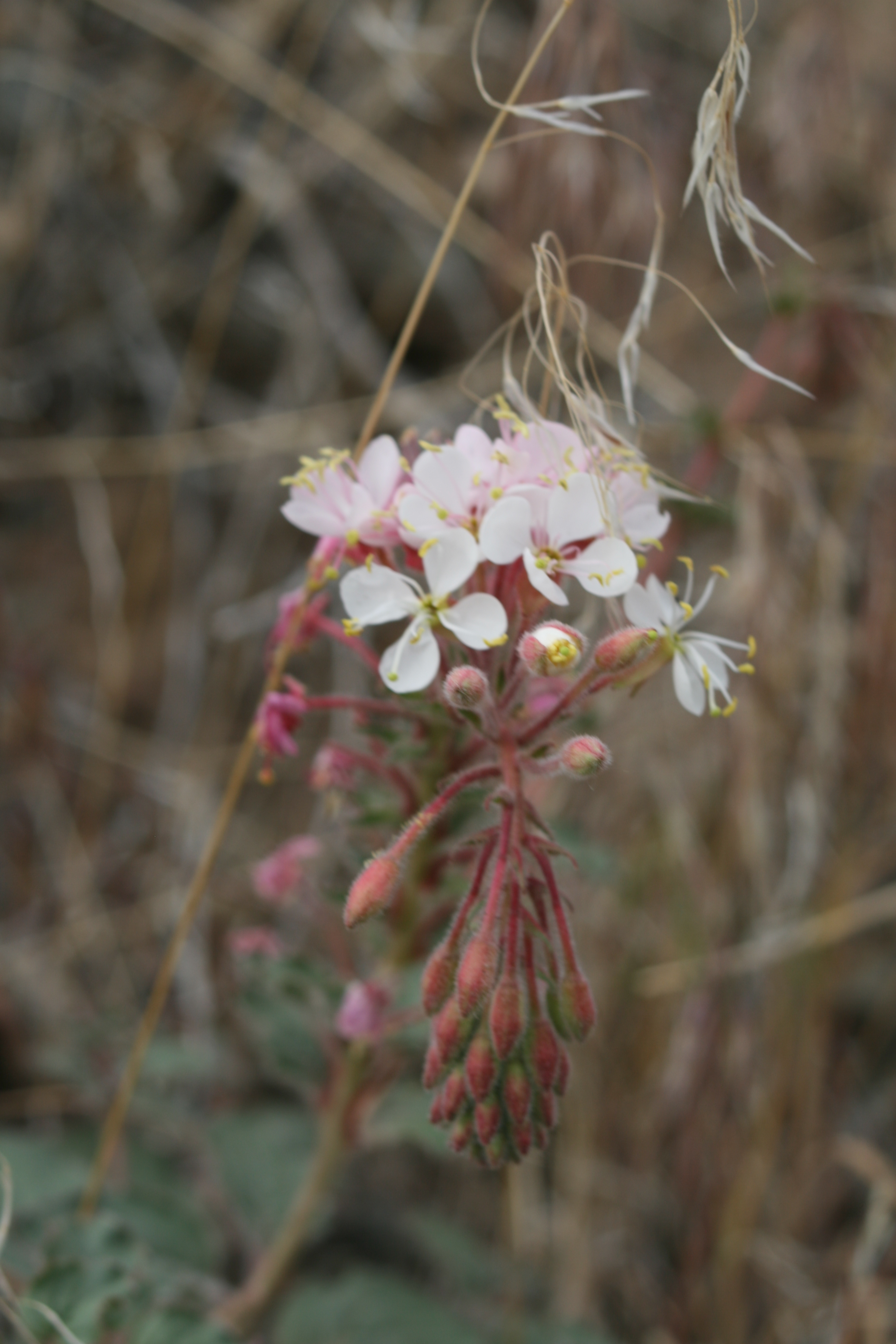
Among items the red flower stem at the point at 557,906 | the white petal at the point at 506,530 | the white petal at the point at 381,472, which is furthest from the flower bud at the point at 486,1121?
the white petal at the point at 381,472

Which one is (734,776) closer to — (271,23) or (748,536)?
(748,536)

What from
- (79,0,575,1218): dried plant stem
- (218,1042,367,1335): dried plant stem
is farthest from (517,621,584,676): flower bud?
(218,1042,367,1335): dried plant stem

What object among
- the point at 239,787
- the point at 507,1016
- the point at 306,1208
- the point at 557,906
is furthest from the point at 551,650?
the point at 306,1208

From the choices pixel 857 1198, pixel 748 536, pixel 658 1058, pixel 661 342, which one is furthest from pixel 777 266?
pixel 857 1198

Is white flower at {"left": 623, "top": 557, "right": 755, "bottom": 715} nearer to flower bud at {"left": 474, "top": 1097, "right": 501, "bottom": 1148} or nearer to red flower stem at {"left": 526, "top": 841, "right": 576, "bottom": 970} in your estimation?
red flower stem at {"left": 526, "top": 841, "right": 576, "bottom": 970}

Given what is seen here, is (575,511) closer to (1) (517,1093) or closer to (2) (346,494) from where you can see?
(2) (346,494)

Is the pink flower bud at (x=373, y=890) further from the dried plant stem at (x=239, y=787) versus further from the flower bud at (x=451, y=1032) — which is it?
the dried plant stem at (x=239, y=787)

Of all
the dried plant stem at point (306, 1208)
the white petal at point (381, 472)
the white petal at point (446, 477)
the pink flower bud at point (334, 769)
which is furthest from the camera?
the dried plant stem at point (306, 1208)
